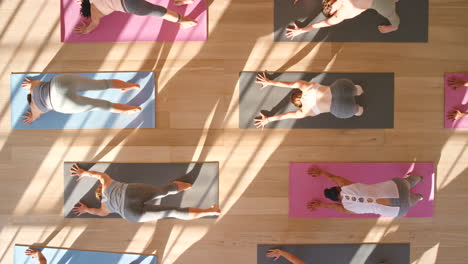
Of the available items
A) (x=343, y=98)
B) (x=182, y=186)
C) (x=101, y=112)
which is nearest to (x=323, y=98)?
(x=343, y=98)

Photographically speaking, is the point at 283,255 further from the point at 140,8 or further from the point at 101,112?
the point at 140,8

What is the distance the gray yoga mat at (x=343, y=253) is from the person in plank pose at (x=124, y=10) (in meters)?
2.14

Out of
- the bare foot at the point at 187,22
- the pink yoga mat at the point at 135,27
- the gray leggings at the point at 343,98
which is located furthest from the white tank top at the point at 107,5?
the gray leggings at the point at 343,98

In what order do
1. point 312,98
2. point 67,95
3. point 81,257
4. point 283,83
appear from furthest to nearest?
point 81,257, point 283,83, point 312,98, point 67,95

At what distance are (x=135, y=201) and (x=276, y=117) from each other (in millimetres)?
1329

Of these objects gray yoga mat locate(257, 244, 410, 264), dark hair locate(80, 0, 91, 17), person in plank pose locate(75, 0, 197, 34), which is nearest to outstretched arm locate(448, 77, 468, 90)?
gray yoga mat locate(257, 244, 410, 264)

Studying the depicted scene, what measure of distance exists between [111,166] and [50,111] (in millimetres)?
736

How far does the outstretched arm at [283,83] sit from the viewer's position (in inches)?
102

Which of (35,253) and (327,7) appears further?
(35,253)

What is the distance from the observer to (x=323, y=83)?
9.15ft

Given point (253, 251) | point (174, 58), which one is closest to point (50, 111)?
point (174, 58)

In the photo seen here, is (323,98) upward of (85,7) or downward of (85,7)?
downward

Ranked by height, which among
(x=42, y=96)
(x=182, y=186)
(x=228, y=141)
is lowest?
(x=182, y=186)

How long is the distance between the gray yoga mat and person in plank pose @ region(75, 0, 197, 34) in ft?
7.03
